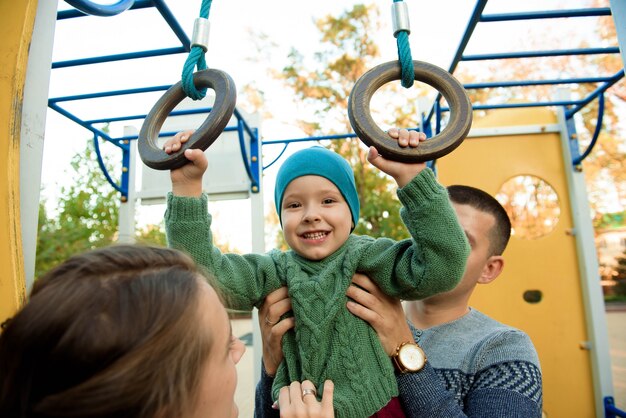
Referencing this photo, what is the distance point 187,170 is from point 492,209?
3.44 feet

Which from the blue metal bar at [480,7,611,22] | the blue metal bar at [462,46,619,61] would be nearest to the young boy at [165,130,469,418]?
the blue metal bar at [480,7,611,22]

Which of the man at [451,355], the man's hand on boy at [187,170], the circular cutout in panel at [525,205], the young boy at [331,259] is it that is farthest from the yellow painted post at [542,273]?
the circular cutout in panel at [525,205]

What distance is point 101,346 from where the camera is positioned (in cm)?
49

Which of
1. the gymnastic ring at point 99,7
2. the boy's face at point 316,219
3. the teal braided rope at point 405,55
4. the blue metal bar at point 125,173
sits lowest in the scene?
the boy's face at point 316,219

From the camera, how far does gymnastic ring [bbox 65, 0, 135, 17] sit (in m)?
0.80

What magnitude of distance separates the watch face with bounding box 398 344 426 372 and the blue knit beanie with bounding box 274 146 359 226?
36 cm

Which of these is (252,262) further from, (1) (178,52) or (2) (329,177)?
(1) (178,52)

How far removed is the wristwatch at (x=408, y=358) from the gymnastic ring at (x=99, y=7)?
997 millimetres

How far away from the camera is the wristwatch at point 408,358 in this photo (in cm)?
100

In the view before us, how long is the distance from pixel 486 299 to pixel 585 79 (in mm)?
1450

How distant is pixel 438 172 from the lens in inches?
115

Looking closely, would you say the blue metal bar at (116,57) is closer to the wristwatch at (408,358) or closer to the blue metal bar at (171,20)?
the blue metal bar at (171,20)

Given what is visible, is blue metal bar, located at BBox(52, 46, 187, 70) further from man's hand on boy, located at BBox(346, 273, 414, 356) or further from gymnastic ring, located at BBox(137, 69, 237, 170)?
man's hand on boy, located at BBox(346, 273, 414, 356)

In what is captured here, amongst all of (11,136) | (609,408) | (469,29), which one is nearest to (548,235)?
(609,408)
